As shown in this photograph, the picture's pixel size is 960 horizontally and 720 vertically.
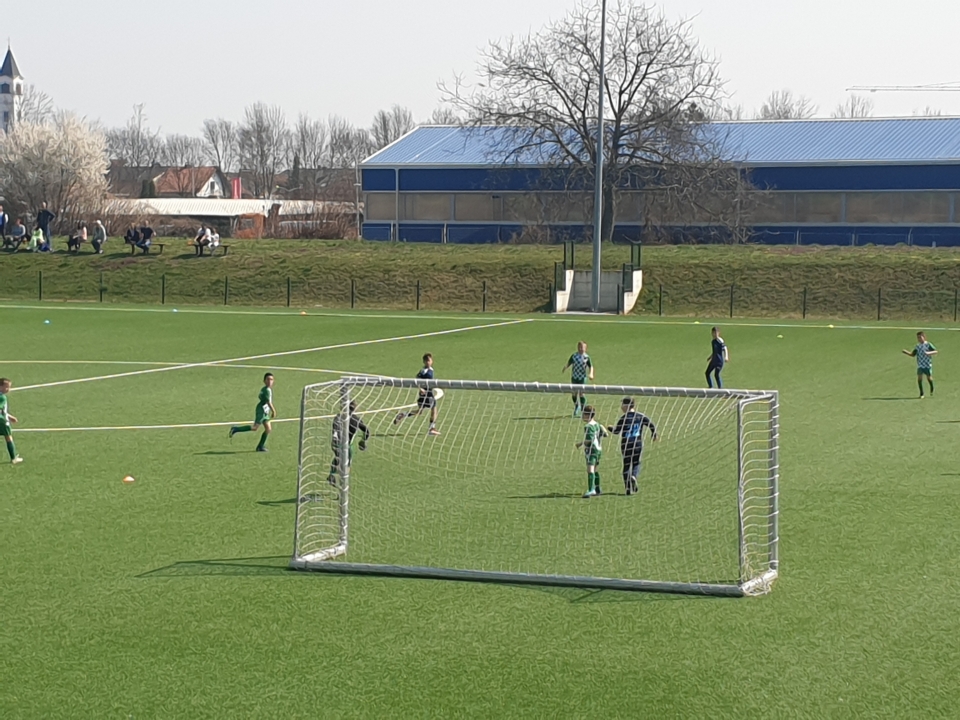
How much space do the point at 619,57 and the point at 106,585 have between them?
54749mm

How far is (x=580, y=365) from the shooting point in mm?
23156

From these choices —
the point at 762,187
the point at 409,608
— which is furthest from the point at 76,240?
the point at 409,608

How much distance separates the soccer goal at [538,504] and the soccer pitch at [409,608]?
0.24 m

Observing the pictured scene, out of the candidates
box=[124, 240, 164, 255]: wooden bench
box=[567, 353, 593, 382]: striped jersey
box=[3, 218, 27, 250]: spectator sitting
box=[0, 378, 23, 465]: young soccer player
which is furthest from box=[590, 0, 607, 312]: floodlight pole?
box=[0, 378, 23, 465]: young soccer player

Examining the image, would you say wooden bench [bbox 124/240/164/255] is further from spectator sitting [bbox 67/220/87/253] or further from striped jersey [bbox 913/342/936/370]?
striped jersey [bbox 913/342/936/370]

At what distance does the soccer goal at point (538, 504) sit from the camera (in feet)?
40.5

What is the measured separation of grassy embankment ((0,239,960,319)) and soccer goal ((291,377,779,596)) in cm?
3139

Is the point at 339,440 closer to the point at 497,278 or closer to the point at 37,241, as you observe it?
the point at 497,278

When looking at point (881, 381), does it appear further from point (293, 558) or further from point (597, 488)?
point (293, 558)

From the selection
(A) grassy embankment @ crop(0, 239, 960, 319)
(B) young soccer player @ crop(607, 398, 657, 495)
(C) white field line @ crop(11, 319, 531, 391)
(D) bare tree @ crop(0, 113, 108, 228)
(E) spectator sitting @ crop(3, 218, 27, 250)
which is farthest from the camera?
(D) bare tree @ crop(0, 113, 108, 228)

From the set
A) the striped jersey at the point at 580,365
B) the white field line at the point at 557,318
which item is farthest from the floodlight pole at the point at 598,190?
the striped jersey at the point at 580,365

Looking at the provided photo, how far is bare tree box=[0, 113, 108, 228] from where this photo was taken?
240 ft

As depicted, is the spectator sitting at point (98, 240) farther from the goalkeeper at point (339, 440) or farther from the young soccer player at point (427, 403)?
the goalkeeper at point (339, 440)

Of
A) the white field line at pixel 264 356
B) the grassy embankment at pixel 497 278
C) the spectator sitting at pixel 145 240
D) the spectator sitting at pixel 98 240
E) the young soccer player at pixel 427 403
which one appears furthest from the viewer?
the spectator sitting at pixel 98 240
